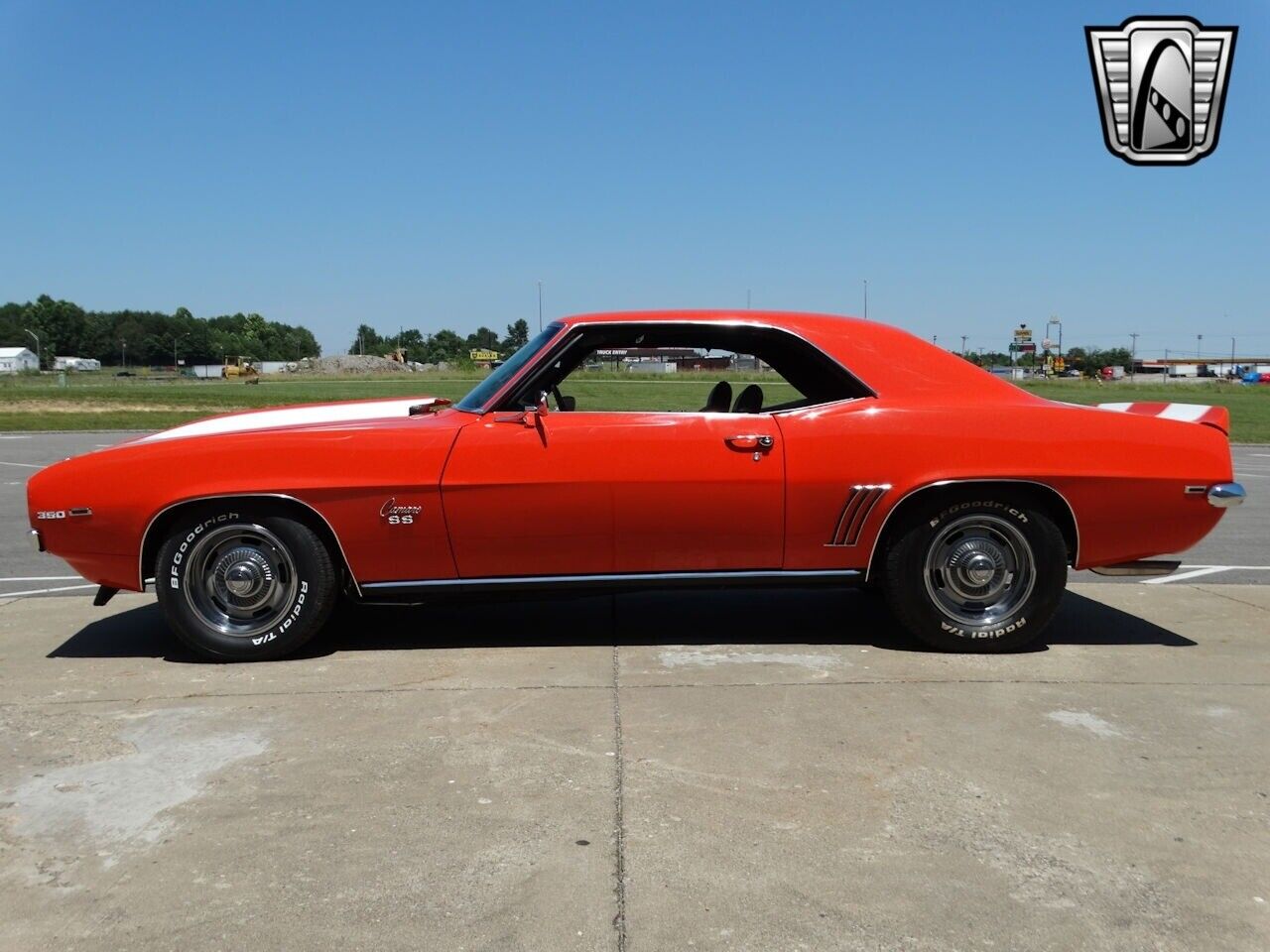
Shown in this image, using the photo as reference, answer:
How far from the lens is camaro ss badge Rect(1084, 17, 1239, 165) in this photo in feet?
31.2

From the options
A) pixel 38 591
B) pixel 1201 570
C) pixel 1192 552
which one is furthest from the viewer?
pixel 1192 552

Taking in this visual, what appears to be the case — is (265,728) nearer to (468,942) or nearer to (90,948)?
(90,948)

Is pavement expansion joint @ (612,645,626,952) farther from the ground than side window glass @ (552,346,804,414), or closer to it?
closer to it

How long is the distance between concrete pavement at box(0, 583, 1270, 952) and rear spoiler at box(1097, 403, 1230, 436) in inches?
39.2

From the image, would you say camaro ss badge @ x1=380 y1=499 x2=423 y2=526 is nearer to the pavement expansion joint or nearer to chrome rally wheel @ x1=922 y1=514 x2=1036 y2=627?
the pavement expansion joint

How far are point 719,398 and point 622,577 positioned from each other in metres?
0.91

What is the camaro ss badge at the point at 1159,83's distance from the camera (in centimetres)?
950

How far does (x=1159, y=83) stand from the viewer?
9945mm

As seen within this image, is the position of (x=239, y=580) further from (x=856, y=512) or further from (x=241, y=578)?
(x=856, y=512)

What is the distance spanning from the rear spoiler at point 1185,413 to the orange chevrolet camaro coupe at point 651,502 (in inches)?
2.4

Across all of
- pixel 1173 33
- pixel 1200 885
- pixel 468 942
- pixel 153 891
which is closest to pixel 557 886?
pixel 468 942

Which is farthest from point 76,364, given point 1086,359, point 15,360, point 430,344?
point 1086,359

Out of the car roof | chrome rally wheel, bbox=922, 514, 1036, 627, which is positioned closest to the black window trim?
the car roof

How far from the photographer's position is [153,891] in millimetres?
2668
